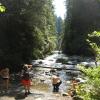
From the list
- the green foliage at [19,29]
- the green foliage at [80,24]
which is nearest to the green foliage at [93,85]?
the green foliage at [19,29]

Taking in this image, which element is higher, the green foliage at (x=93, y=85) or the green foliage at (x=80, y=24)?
the green foliage at (x=80, y=24)

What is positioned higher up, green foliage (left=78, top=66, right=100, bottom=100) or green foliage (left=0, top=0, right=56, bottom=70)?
green foliage (left=0, top=0, right=56, bottom=70)

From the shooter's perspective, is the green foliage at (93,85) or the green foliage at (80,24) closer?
the green foliage at (93,85)

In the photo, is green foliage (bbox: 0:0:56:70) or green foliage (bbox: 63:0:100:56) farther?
green foliage (bbox: 63:0:100:56)

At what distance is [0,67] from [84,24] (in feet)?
158

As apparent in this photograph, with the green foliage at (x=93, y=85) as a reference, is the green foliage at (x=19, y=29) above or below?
above

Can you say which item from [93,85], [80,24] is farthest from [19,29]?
[80,24]

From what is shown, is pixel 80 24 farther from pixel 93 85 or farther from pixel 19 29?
pixel 93 85

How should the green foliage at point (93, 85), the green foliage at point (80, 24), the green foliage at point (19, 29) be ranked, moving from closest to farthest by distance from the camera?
1. the green foliage at point (93, 85)
2. the green foliage at point (19, 29)
3. the green foliage at point (80, 24)

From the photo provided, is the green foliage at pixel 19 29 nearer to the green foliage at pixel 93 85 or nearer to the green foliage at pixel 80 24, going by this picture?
the green foliage at pixel 93 85

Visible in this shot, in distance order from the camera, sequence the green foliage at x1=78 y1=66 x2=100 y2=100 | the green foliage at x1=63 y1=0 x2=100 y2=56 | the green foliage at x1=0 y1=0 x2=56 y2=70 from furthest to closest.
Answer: the green foliage at x1=63 y1=0 x2=100 y2=56 < the green foliage at x1=0 y1=0 x2=56 y2=70 < the green foliage at x1=78 y1=66 x2=100 y2=100

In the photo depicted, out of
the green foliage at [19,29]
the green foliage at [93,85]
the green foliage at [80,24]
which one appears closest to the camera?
the green foliage at [93,85]

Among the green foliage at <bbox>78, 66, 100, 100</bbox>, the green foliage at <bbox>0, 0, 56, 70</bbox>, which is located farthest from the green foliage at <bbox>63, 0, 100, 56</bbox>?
the green foliage at <bbox>78, 66, 100, 100</bbox>

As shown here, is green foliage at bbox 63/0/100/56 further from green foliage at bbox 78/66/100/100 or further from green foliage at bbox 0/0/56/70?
green foliage at bbox 78/66/100/100
